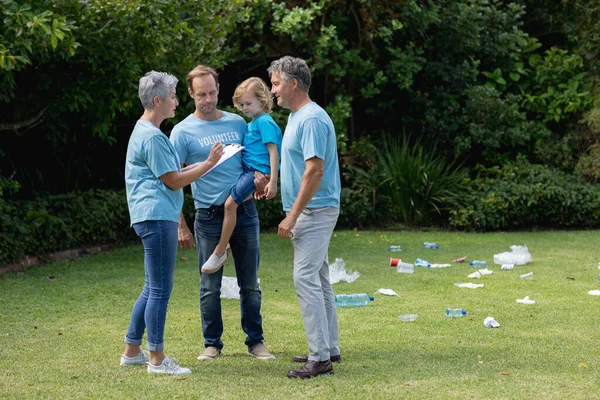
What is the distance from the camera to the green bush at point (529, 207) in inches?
479

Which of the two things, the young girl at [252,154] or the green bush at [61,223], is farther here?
the green bush at [61,223]

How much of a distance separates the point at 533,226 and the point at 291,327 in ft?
23.5

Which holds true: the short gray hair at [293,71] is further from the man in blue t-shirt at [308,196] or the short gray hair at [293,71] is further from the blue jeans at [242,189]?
the blue jeans at [242,189]

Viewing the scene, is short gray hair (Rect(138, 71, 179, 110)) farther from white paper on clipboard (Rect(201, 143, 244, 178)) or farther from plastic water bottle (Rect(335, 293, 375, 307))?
plastic water bottle (Rect(335, 293, 375, 307))

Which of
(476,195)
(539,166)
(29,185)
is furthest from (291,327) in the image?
(539,166)

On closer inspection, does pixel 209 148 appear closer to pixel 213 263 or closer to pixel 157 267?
pixel 213 263

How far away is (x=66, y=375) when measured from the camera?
4.94 m

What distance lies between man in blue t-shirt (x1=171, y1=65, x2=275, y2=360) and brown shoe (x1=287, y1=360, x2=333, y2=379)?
499 mm

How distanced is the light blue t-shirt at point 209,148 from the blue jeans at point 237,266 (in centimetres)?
9

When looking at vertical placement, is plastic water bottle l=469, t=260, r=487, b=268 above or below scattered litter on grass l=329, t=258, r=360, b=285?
below

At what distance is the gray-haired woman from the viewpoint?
473 cm

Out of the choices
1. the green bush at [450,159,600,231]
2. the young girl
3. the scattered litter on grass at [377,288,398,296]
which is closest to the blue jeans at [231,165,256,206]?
the young girl

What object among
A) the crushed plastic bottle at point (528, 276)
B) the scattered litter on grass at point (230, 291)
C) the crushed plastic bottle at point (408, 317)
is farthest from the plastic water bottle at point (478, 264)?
the scattered litter on grass at point (230, 291)

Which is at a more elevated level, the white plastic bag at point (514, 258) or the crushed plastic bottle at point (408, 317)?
the crushed plastic bottle at point (408, 317)
